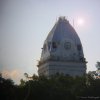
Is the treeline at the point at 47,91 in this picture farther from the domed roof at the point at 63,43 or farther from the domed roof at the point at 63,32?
the domed roof at the point at 63,32

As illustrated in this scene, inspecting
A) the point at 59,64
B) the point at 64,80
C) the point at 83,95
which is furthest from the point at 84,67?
the point at 83,95

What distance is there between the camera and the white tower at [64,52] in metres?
73.6

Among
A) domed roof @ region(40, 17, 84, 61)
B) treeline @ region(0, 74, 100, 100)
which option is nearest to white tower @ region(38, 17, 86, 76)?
domed roof @ region(40, 17, 84, 61)

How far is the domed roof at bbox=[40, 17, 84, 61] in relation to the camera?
74.4 metres

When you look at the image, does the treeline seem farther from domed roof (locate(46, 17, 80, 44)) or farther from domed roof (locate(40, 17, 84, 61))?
domed roof (locate(46, 17, 80, 44))

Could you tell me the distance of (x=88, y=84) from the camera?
57312 mm

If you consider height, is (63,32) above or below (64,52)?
above

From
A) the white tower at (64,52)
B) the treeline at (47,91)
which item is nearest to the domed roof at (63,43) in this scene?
the white tower at (64,52)

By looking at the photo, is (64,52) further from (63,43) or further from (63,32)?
(63,32)

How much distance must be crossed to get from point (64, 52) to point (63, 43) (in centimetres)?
118

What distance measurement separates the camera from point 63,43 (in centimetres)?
7462

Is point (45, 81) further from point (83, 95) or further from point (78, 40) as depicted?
point (78, 40)

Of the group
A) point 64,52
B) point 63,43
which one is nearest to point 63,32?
point 63,43

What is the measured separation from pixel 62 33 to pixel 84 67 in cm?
528
